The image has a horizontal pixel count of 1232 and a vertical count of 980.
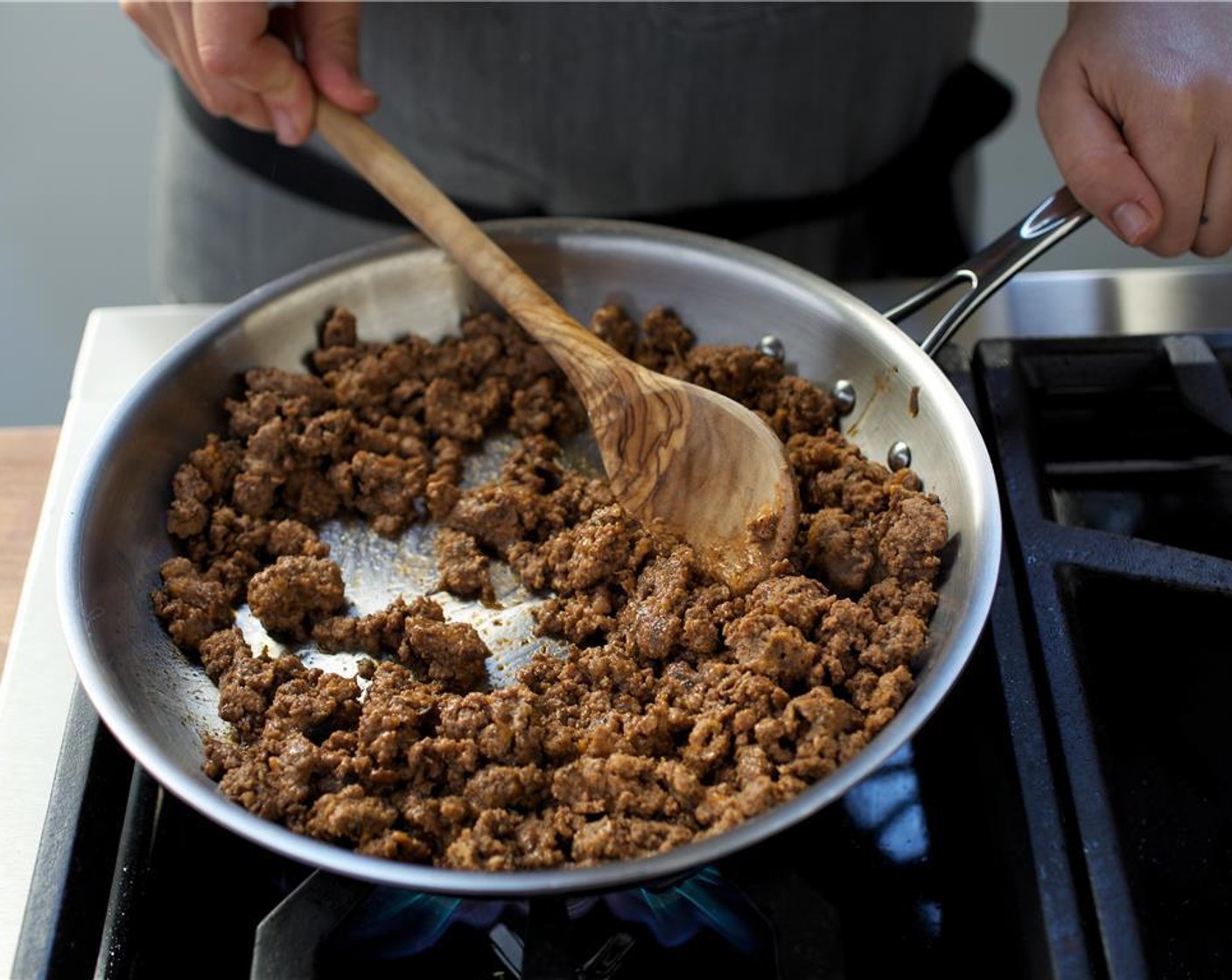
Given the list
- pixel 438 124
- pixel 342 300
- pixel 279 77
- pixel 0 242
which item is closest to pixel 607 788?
pixel 342 300

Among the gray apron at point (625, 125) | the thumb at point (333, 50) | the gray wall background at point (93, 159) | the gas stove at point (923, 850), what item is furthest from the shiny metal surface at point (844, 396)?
the gray wall background at point (93, 159)

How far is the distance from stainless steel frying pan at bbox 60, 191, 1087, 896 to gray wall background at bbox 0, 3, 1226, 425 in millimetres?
1283

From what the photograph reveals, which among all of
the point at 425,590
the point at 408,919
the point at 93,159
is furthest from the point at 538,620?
the point at 93,159

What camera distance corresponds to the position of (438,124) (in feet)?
4.48

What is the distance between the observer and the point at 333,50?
3.86ft

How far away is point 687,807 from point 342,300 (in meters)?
0.60

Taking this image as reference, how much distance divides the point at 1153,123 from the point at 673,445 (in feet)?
1.57

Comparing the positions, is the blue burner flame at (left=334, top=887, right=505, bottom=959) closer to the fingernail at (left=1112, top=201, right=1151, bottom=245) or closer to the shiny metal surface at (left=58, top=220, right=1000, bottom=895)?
the shiny metal surface at (left=58, top=220, right=1000, bottom=895)

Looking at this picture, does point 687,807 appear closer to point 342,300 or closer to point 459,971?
point 459,971

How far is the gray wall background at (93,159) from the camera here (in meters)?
2.28

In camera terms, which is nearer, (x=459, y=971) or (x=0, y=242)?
(x=459, y=971)

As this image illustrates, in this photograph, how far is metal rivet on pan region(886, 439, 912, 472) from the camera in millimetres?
1040

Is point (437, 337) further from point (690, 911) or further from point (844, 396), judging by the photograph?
point (690, 911)

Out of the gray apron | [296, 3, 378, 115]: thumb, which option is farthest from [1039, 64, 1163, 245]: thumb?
[296, 3, 378, 115]: thumb
